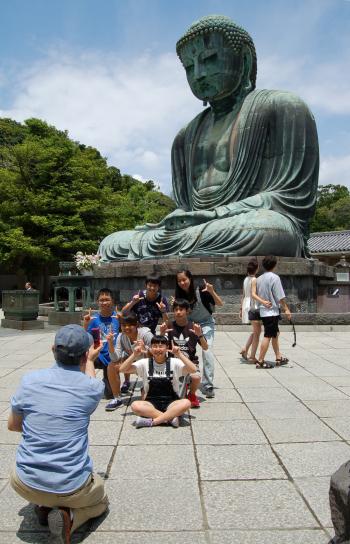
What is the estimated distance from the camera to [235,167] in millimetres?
11422

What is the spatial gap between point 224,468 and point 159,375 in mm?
1062

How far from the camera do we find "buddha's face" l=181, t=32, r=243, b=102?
1181 cm

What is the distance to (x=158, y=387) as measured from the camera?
379cm

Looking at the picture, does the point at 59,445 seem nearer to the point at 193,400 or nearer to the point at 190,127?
the point at 193,400

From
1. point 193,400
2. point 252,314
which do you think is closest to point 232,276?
point 252,314

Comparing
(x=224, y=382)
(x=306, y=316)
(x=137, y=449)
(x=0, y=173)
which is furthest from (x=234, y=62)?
(x=0, y=173)

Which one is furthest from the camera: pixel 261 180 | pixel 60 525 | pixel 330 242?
pixel 330 242

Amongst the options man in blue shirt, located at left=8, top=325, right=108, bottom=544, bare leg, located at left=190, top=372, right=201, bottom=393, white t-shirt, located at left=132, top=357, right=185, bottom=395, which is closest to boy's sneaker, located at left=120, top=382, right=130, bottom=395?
bare leg, located at left=190, top=372, right=201, bottom=393

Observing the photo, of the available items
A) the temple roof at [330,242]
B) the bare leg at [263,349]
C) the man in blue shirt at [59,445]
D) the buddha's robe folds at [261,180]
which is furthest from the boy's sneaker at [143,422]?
the temple roof at [330,242]

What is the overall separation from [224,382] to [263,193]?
6561mm

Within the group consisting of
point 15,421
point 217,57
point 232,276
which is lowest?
point 15,421

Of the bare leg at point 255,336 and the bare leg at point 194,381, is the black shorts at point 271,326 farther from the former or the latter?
the bare leg at point 194,381

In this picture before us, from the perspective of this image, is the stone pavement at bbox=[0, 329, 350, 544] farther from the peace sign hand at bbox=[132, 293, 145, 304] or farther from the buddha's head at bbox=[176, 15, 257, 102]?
the buddha's head at bbox=[176, 15, 257, 102]

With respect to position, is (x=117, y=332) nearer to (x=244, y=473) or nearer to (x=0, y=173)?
(x=244, y=473)
